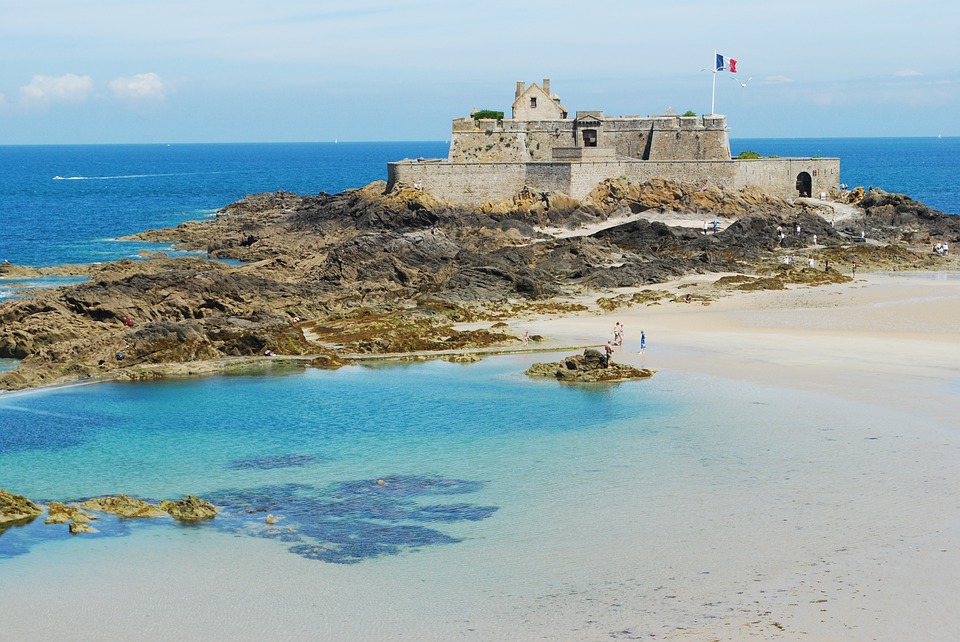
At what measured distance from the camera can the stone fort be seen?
170 feet

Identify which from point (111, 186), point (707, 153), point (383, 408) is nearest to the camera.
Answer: point (383, 408)

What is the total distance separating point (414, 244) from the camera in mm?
40188

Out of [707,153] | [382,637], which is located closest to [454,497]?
[382,637]

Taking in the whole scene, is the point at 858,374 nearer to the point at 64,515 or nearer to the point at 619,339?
the point at 619,339

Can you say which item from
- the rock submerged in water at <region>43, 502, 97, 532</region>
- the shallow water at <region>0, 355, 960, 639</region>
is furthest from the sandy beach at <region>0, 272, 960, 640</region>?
the rock submerged in water at <region>43, 502, 97, 532</region>

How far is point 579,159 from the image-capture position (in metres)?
52.2

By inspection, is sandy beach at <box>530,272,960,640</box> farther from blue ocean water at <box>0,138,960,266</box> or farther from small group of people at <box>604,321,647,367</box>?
blue ocean water at <box>0,138,960,266</box>

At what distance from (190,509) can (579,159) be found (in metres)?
37.9

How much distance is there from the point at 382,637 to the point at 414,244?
28239 mm

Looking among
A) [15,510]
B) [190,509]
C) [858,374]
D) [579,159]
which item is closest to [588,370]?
[858,374]

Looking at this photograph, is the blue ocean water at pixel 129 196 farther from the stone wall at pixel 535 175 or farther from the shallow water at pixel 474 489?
the shallow water at pixel 474 489

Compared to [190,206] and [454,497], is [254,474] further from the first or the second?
[190,206]

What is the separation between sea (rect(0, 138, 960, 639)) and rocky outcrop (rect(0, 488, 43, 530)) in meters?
0.29

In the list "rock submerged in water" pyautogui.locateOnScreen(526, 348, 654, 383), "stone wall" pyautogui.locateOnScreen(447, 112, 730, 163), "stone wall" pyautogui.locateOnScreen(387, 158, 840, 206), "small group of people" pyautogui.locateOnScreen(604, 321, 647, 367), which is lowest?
"rock submerged in water" pyautogui.locateOnScreen(526, 348, 654, 383)
